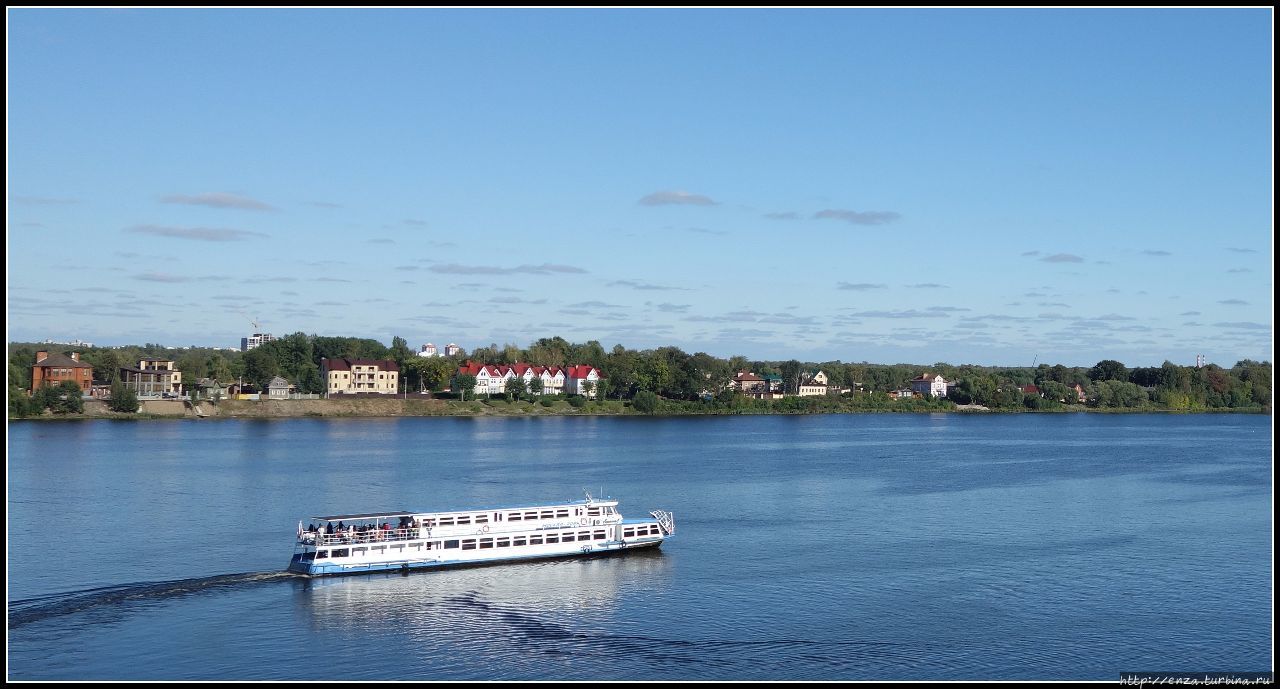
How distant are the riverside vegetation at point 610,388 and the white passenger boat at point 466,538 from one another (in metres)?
94.8

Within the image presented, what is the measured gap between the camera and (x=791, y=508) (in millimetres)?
60875

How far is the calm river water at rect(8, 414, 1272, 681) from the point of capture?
32250mm

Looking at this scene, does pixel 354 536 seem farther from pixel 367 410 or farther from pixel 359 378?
pixel 359 378

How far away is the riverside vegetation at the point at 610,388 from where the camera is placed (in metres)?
149

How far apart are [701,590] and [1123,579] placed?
1591 centimetres

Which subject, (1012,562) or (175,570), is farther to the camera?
(1012,562)

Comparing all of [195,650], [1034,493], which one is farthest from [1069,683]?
[1034,493]

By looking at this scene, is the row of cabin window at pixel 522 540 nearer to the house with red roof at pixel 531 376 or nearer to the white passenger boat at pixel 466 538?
the white passenger boat at pixel 466 538

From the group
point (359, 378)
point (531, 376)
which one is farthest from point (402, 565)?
point (531, 376)

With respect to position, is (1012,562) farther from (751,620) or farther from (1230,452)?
(1230,452)

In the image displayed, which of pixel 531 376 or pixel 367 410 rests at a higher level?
pixel 531 376

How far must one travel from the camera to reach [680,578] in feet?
142

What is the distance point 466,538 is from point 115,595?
1273 cm

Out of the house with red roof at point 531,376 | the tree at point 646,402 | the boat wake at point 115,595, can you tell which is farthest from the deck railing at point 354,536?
the house with red roof at point 531,376
